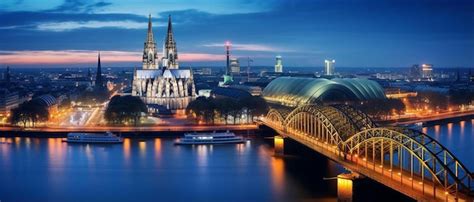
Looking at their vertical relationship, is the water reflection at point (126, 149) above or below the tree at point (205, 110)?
below

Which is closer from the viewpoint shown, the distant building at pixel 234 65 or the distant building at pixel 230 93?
the distant building at pixel 230 93

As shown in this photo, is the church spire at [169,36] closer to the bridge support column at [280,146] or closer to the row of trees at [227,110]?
the row of trees at [227,110]

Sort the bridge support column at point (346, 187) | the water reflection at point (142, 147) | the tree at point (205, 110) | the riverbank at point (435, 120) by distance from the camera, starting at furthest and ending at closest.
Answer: the tree at point (205, 110), the riverbank at point (435, 120), the water reflection at point (142, 147), the bridge support column at point (346, 187)

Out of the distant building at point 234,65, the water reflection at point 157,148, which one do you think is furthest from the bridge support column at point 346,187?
the distant building at point 234,65

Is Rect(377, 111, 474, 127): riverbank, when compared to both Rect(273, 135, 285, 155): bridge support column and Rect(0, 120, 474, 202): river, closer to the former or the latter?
Rect(0, 120, 474, 202): river

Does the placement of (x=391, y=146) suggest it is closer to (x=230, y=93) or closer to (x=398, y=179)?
(x=398, y=179)

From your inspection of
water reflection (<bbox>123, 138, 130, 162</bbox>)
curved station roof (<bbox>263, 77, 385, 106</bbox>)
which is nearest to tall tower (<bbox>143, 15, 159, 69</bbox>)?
curved station roof (<bbox>263, 77, 385, 106</bbox>)

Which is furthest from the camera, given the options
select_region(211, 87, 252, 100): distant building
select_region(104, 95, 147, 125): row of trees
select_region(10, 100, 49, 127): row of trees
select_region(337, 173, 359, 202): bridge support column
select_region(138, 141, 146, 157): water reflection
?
select_region(211, 87, 252, 100): distant building
